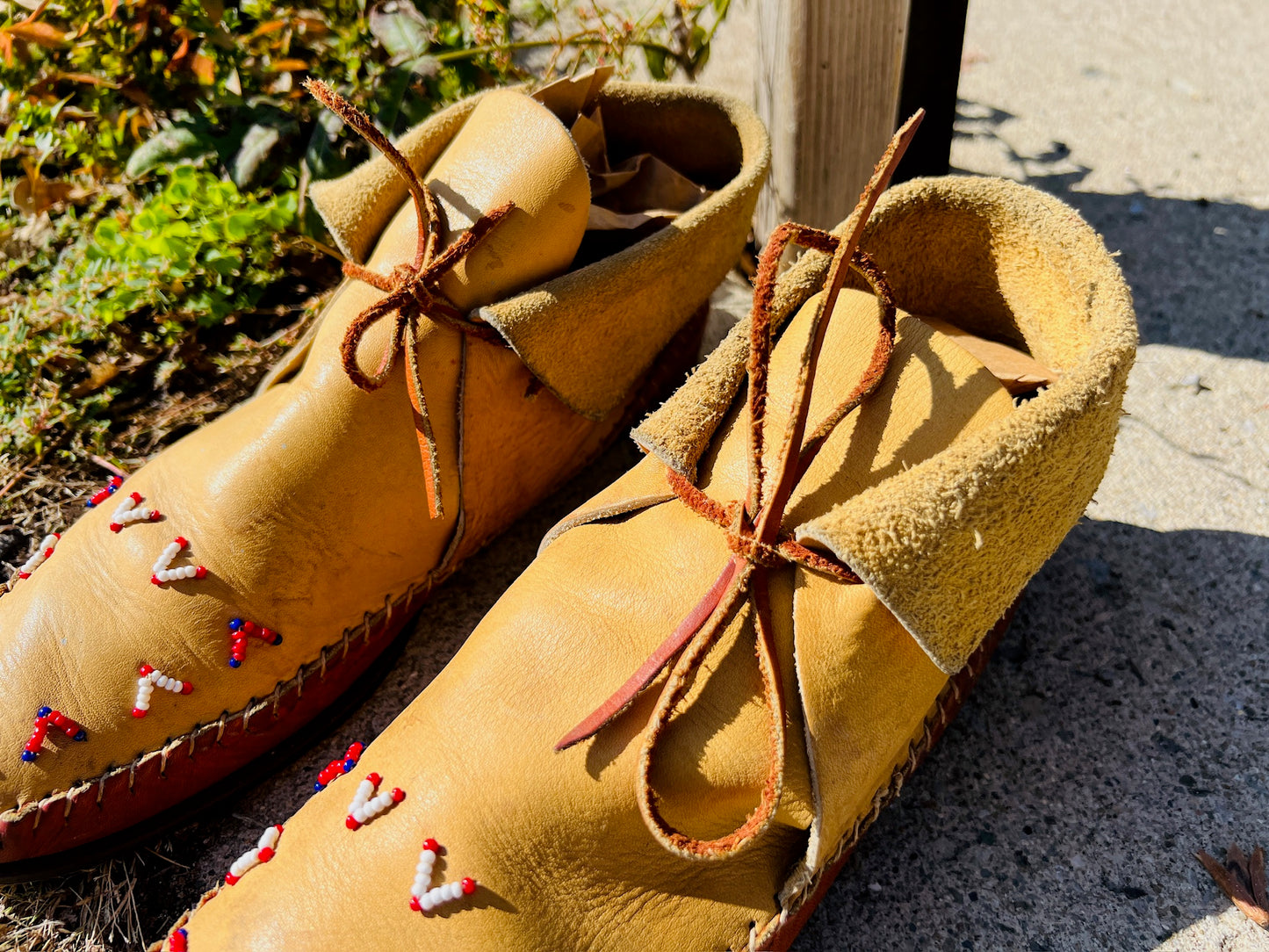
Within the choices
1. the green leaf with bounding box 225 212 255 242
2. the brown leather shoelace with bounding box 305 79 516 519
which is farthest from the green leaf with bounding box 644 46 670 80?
the brown leather shoelace with bounding box 305 79 516 519

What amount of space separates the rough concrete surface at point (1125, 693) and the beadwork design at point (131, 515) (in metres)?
0.38

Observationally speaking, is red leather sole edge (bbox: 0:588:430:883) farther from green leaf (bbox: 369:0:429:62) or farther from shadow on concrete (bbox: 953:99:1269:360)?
shadow on concrete (bbox: 953:99:1269:360)

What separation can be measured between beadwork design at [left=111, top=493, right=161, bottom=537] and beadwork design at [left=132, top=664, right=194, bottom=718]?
0.20 m

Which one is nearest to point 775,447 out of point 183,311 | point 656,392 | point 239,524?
point 656,392

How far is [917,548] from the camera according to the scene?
90 cm

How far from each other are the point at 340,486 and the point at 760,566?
1.94 feet

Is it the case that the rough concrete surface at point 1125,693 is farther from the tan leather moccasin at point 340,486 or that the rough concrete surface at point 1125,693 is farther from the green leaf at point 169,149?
the green leaf at point 169,149

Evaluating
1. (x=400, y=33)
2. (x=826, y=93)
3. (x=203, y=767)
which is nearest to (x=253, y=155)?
(x=400, y=33)

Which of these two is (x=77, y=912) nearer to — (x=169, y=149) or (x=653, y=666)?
(x=653, y=666)

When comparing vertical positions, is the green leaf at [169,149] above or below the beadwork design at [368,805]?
above

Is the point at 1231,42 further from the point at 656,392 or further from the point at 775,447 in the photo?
the point at 775,447

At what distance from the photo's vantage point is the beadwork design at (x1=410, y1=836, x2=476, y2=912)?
36.5 inches

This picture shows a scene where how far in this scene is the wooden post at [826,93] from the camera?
5.27 feet

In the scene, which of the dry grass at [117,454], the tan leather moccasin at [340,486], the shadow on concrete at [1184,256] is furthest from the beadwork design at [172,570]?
the shadow on concrete at [1184,256]
